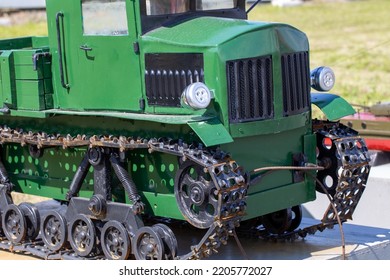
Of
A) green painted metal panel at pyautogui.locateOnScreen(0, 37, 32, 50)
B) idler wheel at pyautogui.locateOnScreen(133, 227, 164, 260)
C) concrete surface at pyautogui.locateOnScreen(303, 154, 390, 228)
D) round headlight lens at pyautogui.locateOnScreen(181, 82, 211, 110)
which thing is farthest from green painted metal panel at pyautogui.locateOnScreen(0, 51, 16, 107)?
concrete surface at pyautogui.locateOnScreen(303, 154, 390, 228)

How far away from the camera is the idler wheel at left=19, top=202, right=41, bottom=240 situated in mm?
11297

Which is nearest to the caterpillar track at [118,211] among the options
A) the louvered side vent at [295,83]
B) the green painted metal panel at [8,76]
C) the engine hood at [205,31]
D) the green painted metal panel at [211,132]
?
the green painted metal panel at [211,132]

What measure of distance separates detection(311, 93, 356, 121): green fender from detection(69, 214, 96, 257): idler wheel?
250cm

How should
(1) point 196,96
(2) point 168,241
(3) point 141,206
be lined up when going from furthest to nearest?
(3) point 141,206
(2) point 168,241
(1) point 196,96

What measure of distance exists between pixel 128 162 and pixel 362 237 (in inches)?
100

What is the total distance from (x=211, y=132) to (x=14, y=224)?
2889mm

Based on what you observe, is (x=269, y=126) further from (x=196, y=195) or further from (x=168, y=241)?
(x=168, y=241)

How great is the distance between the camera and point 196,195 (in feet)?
32.2

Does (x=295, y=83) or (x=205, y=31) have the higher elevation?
(x=205, y=31)

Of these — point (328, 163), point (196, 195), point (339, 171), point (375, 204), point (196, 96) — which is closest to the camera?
point (196, 96)

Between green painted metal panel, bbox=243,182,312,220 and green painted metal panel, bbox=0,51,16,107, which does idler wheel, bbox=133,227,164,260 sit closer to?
green painted metal panel, bbox=243,182,312,220

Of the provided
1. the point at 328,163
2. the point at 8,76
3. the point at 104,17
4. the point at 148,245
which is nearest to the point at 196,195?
the point at 148,245

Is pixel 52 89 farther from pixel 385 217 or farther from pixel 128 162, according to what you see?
pixel 385 217

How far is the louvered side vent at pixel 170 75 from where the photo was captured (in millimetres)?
9992
